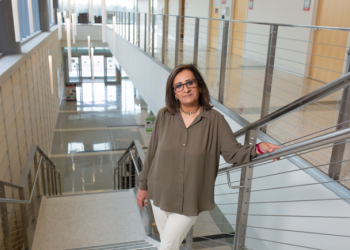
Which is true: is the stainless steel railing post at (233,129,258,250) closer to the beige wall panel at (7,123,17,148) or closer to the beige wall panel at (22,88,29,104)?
the beige wall panel at (7,123,17,148)

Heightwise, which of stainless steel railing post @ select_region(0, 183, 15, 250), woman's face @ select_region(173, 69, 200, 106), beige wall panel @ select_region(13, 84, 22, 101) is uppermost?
woman's face @ select_region(173, 69, 200, 106)

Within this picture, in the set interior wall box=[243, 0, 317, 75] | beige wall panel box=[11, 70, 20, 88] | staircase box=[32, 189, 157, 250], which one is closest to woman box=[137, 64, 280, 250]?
staircase box=[32, 189, 157, 250]

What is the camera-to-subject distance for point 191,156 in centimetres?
143

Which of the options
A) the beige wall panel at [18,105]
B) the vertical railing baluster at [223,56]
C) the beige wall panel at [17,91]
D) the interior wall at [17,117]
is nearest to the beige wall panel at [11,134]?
the interior wall at [17,117]

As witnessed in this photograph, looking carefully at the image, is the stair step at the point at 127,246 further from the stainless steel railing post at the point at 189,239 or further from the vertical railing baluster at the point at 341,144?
the vertical railing baluster at the point at 341,144

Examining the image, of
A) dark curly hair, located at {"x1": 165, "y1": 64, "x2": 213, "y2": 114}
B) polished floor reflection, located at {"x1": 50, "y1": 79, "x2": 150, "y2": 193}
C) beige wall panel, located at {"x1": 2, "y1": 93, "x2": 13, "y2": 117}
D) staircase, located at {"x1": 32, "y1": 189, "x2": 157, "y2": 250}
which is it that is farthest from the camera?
polished floor reflection, located at {"x1": 50, "y1": 79, "x2": 150, "y2": 193}

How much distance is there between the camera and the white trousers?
154cm

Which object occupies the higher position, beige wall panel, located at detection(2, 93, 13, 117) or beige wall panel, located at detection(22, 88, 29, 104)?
beige wall panel, located at detection(2, 93, 13, 117)

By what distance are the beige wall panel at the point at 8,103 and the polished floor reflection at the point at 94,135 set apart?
3.82 meters

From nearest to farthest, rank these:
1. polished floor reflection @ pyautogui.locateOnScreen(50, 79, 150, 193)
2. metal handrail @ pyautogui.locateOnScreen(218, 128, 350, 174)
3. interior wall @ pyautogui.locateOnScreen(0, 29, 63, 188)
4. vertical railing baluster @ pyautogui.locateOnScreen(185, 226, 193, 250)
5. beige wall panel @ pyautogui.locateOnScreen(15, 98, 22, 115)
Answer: metal handrail @ pyautogui.locateOnScreen(218, 128, 350, 174) → vertical railing baluster @ pyautogui.locateOnScreen(185, 226, 193, 250) → interior wall @ pyautogui.locateOnScreen(0, 29, 63, 188) → beige wall panel @ pyautogui.locateOnScreen(15, 98, 22, 115) → polished floor reflection @ pyautogui.locateOnScreen(50, 79, 150, 193)

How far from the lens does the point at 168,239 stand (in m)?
1.57

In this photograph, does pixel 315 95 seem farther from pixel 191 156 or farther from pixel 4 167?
pixel 4 167

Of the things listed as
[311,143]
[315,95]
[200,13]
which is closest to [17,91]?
[315,95]

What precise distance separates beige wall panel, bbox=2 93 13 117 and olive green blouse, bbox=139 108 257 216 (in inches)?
100
